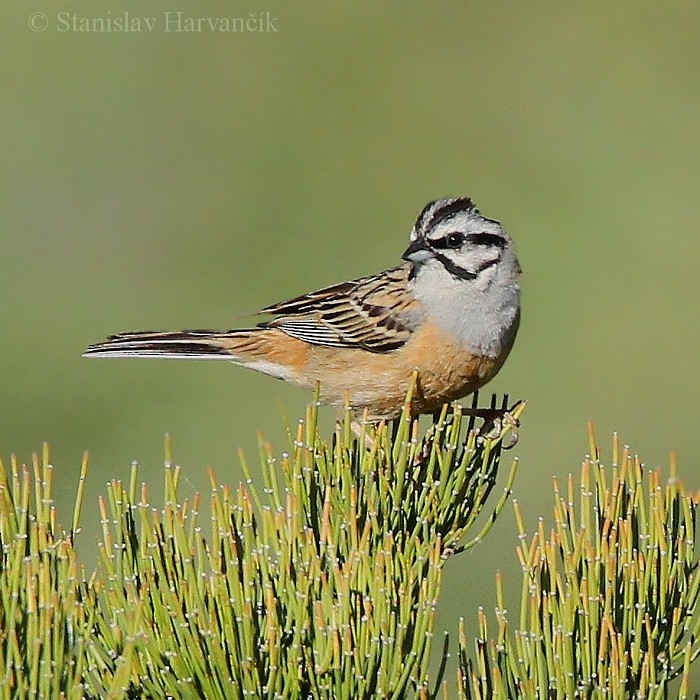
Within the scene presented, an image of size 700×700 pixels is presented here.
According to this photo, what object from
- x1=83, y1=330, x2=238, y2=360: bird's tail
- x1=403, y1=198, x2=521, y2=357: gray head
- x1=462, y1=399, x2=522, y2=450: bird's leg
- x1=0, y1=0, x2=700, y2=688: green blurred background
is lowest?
x1=462, y1=399, x2=522, y2=450: bird's leg

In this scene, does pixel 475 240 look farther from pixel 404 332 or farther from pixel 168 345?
pixel 168 345

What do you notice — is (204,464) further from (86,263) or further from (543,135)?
(543,135)

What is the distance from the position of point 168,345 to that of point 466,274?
1305mm

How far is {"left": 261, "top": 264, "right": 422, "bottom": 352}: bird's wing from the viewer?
506cm

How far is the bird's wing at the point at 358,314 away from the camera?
506cm

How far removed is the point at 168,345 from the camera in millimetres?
5410

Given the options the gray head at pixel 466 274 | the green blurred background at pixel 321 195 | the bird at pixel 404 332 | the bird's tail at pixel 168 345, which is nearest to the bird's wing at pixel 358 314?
the bird at pixel 404 332

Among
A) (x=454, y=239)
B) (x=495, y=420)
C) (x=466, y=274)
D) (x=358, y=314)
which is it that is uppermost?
(x=454, y=239)

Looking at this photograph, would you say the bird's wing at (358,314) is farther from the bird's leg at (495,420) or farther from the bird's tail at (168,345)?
the bird's leg at (495,420)

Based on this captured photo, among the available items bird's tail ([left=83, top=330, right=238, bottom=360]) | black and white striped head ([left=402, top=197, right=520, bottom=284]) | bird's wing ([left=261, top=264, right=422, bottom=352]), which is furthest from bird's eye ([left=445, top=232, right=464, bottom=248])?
bird's tail ([left=83, top=330, right=238, bottom=360])

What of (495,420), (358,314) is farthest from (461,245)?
(495,420)

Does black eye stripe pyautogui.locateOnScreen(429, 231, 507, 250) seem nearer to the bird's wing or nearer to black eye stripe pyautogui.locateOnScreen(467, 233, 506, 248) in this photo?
black eye stripe pyautogui.locateOnScreen(467, 233, 506, 248)

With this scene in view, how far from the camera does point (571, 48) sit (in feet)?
42.6

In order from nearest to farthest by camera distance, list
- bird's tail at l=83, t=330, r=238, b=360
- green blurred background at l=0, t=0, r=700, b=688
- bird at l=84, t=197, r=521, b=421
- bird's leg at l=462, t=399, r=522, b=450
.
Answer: bird's leg at l=462, t=399, r=522, b=450 < bird at l=84, t=197, r=521, b=421 < bird's tail at l=83, t=330, r=238, b=360 < green blurred background at l=0, t=0, r=700, b=688
